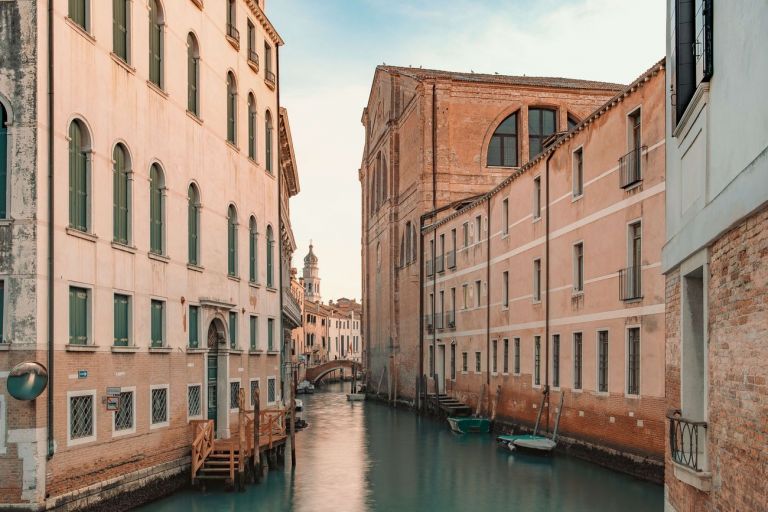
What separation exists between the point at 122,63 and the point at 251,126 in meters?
7.56

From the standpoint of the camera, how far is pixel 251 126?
22.8 meters

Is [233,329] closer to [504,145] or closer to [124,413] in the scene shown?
[124,413]

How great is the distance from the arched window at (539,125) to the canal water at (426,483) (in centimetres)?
1772

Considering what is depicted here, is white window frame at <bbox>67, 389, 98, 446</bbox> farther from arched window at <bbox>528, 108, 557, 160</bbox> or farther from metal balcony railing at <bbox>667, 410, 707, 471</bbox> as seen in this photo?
arched window at <bbox>528, 108, 557, 160</bbox>

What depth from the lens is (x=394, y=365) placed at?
1834 inches

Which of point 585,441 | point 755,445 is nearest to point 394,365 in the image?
point 585,441

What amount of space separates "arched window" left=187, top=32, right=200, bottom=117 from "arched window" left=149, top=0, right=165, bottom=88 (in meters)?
1.40

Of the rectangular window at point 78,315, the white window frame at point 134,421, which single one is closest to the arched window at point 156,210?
the white window frame at point 134,421

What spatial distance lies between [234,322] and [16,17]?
9.70m

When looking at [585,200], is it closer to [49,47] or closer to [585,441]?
[585,441]

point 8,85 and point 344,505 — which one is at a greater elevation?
point 8,85

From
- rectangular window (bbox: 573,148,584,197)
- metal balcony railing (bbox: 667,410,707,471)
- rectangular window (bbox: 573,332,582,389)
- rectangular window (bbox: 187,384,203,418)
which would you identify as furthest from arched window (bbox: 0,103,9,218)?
rectangular window (bbox: 573,332,582,389)

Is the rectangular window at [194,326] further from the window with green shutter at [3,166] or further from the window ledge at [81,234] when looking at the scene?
the window with green shutter at [3,166]

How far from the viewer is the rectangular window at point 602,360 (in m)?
21.1
